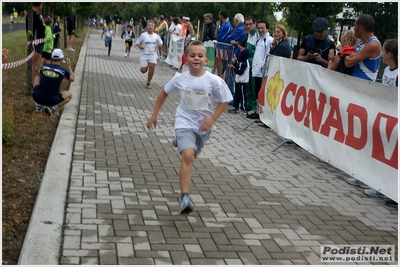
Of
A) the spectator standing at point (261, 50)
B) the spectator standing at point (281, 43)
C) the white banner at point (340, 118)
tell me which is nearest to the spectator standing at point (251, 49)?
the spectator standing at point (261, 50)

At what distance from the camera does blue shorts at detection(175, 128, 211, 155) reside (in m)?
5.25

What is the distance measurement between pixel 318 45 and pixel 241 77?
7.71ft

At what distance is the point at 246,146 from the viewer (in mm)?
8336

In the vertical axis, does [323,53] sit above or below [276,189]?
above

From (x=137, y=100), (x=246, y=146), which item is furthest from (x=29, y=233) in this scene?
(x=137, y=100)

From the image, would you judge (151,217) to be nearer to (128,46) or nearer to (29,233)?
(29,233)

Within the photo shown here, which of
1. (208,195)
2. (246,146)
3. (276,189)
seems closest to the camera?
(208,195)

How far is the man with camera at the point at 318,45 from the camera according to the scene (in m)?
8.65

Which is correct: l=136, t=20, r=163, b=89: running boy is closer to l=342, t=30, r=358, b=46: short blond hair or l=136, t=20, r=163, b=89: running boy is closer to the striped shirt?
l=342, t=30, r=358, b=46: short blond hair

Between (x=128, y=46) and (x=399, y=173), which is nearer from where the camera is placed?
(x=399, y=173)

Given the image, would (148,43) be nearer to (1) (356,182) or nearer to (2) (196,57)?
(1) (356,182)

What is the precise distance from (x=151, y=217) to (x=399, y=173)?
2559 millimetres

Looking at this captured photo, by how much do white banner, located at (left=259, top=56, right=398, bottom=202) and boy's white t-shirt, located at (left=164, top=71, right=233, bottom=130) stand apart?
1.71m

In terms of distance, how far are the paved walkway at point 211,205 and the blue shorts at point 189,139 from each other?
616mm
